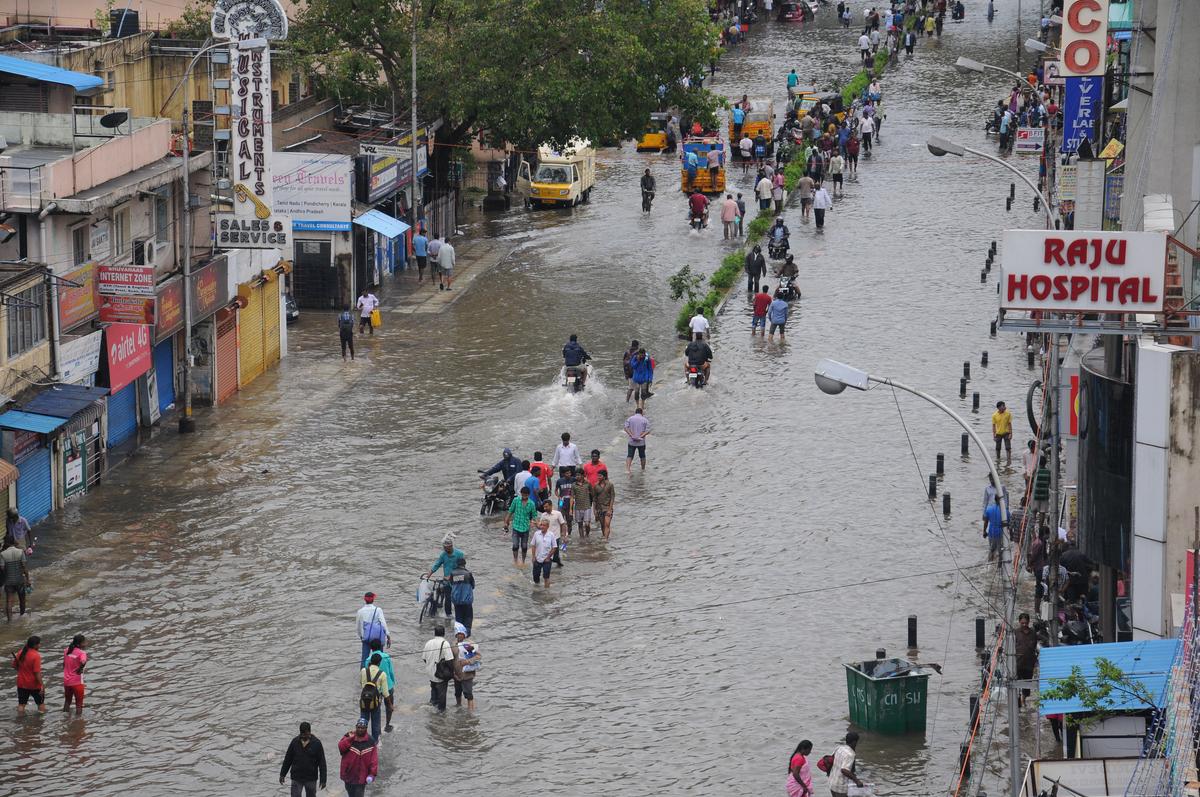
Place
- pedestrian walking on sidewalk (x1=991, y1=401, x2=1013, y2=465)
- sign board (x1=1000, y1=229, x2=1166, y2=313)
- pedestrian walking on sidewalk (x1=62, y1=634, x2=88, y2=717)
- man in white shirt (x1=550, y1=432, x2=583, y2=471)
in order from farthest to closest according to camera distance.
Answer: pedestrian walking on sidewalk (x1=991, y1=401, x2=1013, y2=465) → man in white shirt (x1=550, y1=432, x2=583, y2=471) → pedestrian walking on sidewalk (x1=62, y1=634, x2=88, y2=717) → sign board (x1=1000, y1=229, x2=1166, y2=313)

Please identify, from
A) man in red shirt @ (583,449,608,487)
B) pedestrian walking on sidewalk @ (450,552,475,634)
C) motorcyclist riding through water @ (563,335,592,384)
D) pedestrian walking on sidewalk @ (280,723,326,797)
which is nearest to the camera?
pedestrian walking on sidewalk @ (280,723,326,797)

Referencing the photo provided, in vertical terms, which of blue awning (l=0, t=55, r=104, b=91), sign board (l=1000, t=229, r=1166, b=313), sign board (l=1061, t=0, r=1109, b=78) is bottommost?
sign board (l=1000, t=229, r=1166, b=313)

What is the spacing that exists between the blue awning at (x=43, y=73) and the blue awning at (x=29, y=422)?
10.1 metres

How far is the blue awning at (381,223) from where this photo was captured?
4804 centimetres

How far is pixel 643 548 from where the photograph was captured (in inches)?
1225

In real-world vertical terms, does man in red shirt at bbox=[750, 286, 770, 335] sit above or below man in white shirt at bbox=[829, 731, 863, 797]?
above

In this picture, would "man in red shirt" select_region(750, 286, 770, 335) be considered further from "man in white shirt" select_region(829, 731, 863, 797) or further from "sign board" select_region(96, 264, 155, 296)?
"man in white shirt" select_region(829, 731, 863, 797)

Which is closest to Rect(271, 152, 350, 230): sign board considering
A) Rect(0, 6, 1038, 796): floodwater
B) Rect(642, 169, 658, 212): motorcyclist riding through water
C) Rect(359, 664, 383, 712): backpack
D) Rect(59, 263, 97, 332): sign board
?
Rect(0, 6, 1038, 796): floodwater

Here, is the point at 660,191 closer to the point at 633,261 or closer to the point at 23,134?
the point at 633,261

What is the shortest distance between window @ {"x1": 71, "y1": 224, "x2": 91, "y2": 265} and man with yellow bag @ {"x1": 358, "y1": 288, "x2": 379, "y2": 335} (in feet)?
37.3

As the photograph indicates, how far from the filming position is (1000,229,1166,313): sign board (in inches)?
838

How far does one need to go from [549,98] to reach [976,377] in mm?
17277

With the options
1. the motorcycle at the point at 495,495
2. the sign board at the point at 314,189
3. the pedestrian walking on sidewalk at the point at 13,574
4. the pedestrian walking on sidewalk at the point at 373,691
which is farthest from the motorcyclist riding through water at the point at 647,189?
the pedestrian walking on sidewalk at the point at 373,691

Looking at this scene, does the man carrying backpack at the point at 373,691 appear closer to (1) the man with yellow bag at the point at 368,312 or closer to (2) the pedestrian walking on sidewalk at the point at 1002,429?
(2) the pedestrian walking on sidewalk at the point at 1002,429
